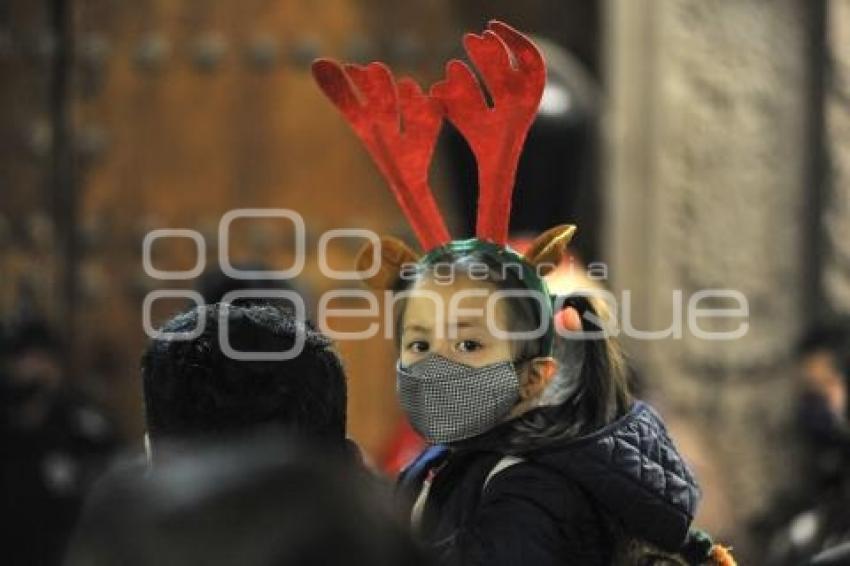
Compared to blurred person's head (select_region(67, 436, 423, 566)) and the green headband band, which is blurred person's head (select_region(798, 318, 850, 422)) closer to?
the green headband band

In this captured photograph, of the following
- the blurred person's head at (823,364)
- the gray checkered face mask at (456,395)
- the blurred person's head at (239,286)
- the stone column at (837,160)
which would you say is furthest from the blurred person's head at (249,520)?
the stone column at (837,160)

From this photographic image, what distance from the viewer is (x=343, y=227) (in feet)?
18.3

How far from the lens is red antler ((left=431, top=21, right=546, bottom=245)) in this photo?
229 cm

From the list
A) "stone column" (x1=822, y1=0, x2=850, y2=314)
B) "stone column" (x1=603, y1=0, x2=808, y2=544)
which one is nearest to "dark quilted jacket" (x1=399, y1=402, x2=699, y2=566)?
"stone column" (x1=603, y1=0, x2=808, y2=544)

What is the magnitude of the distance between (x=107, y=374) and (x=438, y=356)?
346 cm

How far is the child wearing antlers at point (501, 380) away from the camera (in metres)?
2.08

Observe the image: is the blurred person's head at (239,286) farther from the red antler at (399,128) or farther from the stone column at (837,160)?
the stone column at (837,160)

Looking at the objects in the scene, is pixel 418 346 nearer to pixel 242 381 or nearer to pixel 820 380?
pixel 242 381

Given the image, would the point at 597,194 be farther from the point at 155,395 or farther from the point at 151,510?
the point at 151,510

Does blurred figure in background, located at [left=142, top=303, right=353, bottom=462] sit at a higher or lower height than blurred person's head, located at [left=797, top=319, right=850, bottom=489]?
higher

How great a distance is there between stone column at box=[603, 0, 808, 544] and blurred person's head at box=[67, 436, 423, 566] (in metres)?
3.96

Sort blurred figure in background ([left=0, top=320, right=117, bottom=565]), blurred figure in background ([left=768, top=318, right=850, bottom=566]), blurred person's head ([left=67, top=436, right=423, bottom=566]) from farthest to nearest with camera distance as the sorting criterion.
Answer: blurred figure in background ([left=0, top=320, right=117, bottom=565]) → blurred figure in background ([left=768, top=318, right=850, bottom=566]) → blurred person's head ([left=67, top=436, right=423, bottom=566])

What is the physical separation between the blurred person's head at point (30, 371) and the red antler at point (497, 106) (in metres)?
2.72

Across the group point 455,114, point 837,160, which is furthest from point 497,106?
point 837,160
